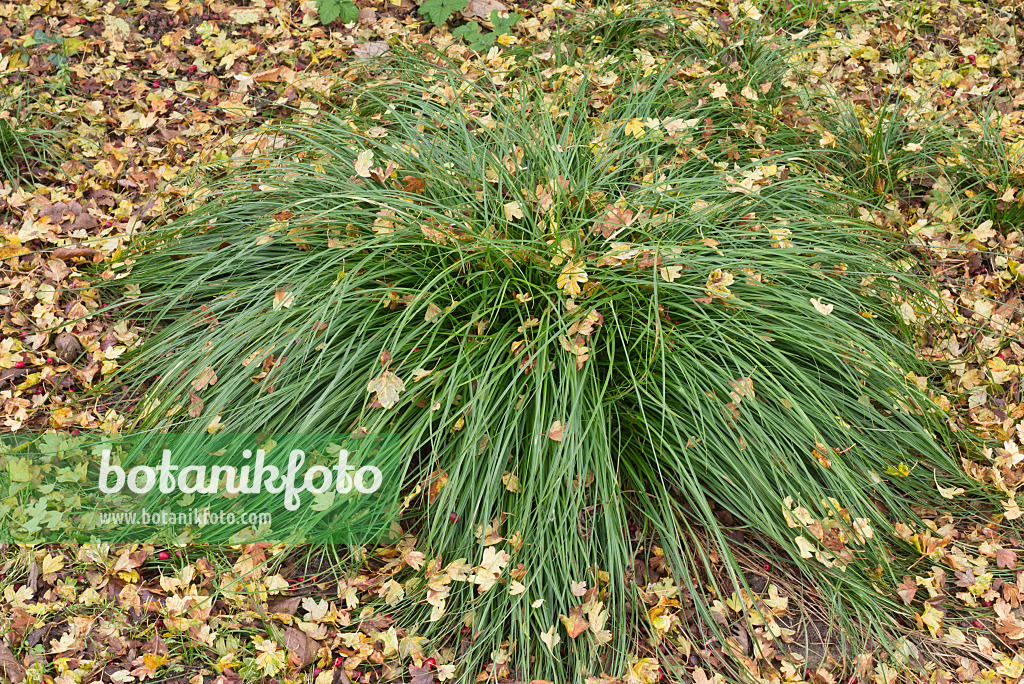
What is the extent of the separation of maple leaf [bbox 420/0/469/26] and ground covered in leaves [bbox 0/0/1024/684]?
0.04 m

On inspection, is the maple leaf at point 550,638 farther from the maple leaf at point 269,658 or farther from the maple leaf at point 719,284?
the maple leaf at point 719,284

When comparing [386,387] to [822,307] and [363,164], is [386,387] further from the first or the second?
[822,307]

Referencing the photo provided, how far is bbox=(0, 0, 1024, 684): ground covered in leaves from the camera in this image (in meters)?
2.77

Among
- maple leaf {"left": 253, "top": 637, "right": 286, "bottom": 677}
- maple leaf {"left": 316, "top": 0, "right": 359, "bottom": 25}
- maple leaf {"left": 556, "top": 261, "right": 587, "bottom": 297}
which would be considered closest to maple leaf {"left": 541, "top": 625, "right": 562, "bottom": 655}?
maple leaf {"left": 253, "top": 637, "right": 286, "bottom": 677}

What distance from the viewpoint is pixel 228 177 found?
3916 mm

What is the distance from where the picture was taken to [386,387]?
2.81 m

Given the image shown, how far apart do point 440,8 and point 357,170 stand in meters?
2.08

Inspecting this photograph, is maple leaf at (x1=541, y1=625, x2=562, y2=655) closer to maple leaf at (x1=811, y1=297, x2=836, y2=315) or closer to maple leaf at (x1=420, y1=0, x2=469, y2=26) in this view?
maple leaf at (x1=811, y1=297, x2=836, y2=315)

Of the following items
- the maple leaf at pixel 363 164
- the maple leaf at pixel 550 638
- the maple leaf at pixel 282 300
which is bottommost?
the maple leaf at pixel 550 638

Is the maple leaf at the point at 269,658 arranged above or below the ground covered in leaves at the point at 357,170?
below

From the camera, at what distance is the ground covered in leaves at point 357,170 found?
9.09 feet

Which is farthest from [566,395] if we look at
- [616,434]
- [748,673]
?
[748,673]

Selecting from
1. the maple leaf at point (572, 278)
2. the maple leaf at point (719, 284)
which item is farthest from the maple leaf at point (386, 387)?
the maple leaf at point (719, 284)

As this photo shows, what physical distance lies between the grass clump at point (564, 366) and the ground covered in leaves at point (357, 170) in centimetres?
10
